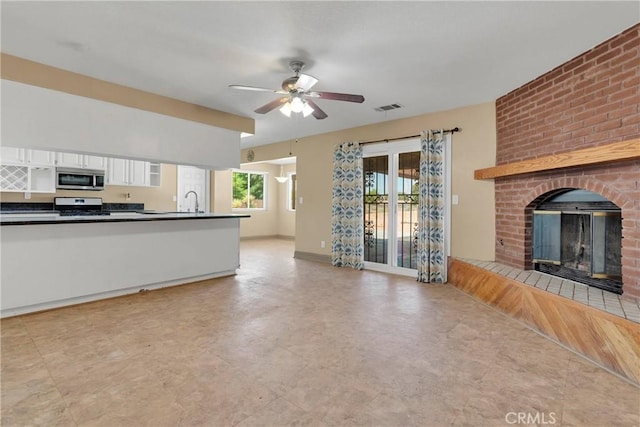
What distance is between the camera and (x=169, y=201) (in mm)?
7070

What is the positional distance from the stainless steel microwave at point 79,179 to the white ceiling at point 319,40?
104 inches

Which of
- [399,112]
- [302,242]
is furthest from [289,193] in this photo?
[399,112]

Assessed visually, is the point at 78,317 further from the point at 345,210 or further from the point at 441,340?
the point at 345,210

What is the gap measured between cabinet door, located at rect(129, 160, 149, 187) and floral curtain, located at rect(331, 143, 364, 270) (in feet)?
12.1

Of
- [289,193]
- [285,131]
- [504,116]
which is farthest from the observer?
[289,193]

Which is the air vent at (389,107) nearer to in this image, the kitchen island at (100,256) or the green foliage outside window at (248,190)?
the kitchen island at (100,256)

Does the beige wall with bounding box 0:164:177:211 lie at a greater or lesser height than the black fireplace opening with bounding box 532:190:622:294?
greater

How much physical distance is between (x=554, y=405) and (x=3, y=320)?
4.46m

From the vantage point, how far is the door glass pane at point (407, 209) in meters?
5.10

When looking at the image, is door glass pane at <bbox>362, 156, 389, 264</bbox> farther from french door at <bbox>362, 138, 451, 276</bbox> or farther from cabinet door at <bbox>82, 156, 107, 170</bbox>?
cabinet door at <bbox>82, 156, 107, 170</bbox>

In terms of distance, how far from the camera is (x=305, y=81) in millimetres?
2971

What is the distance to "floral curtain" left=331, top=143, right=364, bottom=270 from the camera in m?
5.61

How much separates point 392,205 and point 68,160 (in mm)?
5439

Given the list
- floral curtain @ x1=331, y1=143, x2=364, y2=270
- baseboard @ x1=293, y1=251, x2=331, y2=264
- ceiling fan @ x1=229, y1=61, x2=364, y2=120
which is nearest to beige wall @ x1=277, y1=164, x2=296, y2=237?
baseboard @ x1=293, y1=251, x2=331, y2=264
